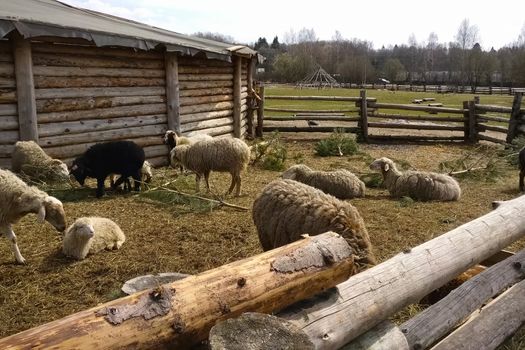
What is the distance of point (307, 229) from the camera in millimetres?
4094

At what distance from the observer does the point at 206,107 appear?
13.1 meters

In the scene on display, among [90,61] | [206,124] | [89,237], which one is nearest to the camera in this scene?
[89,237]

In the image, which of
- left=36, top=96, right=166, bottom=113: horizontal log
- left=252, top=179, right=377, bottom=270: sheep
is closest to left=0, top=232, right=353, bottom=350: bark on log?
left=252, top=179, right=377, bottom=270: sheep

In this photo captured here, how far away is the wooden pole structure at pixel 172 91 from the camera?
11.1 meters

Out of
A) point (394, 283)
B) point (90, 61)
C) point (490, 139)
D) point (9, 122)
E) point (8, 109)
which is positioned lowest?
point (490, 139)

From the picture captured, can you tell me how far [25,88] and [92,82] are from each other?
5.02 ft

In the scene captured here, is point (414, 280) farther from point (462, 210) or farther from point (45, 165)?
point (45, 165)

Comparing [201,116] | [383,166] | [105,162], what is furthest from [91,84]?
[383,166]

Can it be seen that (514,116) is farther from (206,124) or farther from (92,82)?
(92,82)

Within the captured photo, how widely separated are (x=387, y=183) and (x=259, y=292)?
23.5 feet

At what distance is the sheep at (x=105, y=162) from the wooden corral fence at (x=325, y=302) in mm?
6014

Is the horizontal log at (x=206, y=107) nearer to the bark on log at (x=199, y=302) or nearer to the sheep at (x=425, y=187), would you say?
the sheep at (x=425, y=187)

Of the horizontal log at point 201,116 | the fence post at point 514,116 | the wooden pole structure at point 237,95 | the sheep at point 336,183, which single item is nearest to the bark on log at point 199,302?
the sheep at point 336,183

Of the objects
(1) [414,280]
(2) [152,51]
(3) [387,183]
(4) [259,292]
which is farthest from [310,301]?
(2) [152,51]
